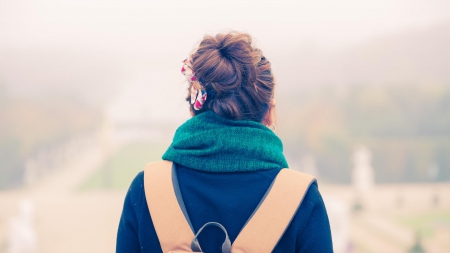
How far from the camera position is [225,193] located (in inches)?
27.5

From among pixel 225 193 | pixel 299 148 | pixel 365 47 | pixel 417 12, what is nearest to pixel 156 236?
pixel 225 193

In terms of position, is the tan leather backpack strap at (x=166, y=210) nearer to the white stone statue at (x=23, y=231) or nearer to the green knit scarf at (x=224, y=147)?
the green knit scarf at (x=224, y=147)

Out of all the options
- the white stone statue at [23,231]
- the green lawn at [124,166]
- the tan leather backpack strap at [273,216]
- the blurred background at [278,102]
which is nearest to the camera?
the tan leather backpack strap at [273,216]

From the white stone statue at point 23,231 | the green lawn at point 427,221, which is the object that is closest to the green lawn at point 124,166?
the white stone statue at point 23,231

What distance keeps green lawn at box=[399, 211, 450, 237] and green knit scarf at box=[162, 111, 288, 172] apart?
12.0 ft

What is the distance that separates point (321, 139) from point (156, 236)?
3627 millimetres

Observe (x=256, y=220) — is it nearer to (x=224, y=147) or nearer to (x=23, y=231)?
(x=224, y=147)

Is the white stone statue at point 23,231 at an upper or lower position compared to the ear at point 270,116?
lower

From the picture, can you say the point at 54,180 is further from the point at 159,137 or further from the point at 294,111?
the point at 294,111

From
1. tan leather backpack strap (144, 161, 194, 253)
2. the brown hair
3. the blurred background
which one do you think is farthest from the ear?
the blurred background

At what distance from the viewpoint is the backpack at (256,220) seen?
680mm

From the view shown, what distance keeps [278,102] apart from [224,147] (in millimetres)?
3282

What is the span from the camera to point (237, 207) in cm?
69

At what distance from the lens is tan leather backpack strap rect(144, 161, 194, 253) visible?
692 mm
